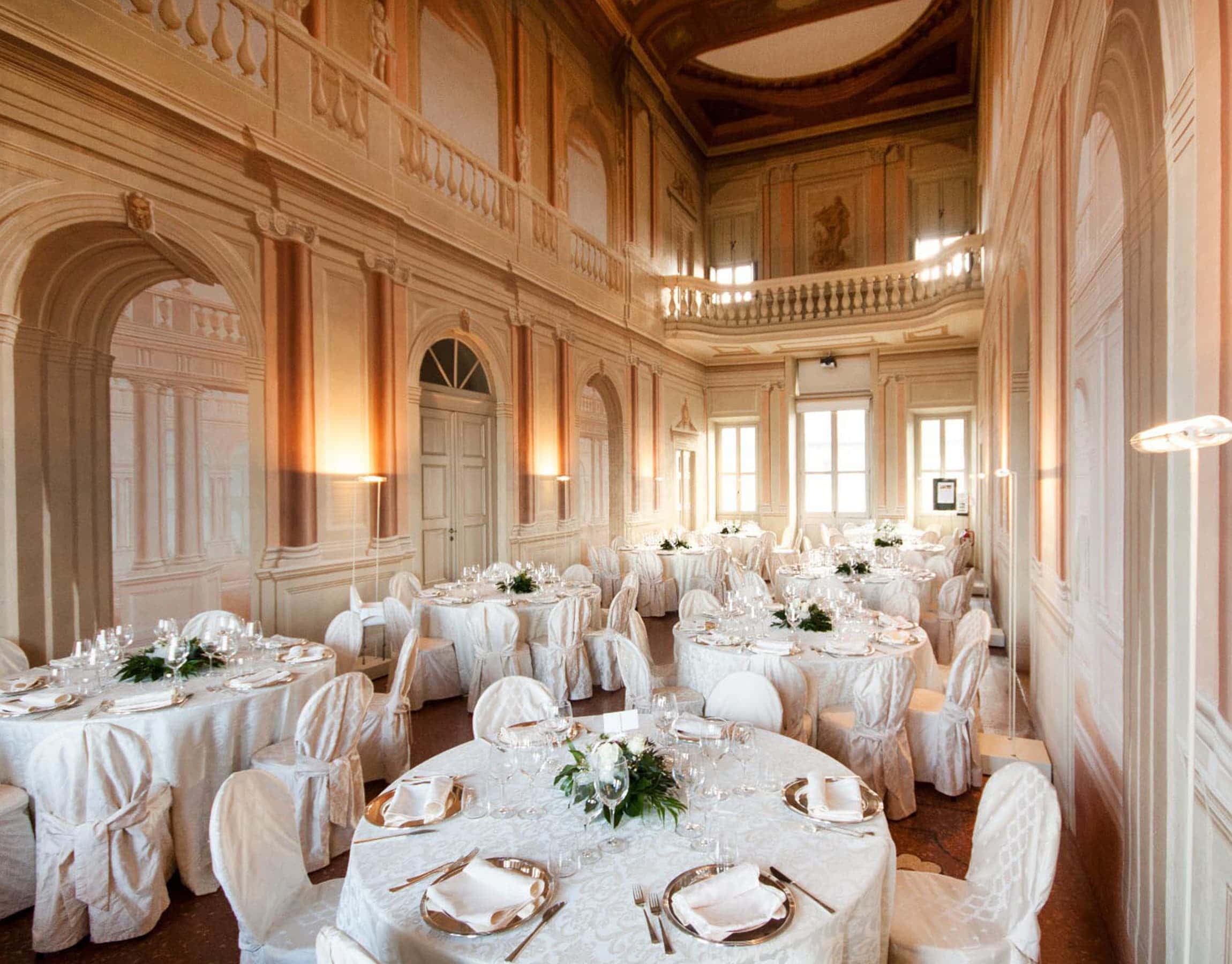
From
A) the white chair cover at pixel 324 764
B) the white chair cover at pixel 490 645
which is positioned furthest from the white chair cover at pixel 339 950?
the white chair cover at pixel 490 645

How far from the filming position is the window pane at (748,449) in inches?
555

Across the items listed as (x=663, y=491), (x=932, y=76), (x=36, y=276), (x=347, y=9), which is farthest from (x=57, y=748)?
(x=932, y=76)

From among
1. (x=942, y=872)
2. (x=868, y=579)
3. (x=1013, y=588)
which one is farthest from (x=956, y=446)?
(x=942, y=872)

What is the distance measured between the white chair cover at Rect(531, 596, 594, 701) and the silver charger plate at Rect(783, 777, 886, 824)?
3.35 metres

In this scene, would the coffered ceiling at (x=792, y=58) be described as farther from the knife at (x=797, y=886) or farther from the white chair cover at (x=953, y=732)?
the knife at (x=797, y=886)

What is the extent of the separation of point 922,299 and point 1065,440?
26.9 ft

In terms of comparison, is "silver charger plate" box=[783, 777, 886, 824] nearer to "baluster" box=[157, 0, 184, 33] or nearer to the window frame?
"baluster" box=[157, 0, 184, 33]

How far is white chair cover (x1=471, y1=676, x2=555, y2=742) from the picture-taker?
294 cm

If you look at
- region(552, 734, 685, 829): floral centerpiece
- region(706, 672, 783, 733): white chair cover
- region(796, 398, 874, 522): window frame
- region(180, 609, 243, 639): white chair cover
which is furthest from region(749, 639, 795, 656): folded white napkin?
region(796, 398, 874, 522): window frame

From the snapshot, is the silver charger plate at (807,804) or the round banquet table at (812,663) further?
the round banquet table at (812,663)

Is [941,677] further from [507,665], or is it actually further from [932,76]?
[932,76]

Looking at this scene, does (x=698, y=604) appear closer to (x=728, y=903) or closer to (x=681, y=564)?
(x=728, y=903)

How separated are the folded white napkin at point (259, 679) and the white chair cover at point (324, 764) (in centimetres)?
33

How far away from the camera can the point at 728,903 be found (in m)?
1.68
